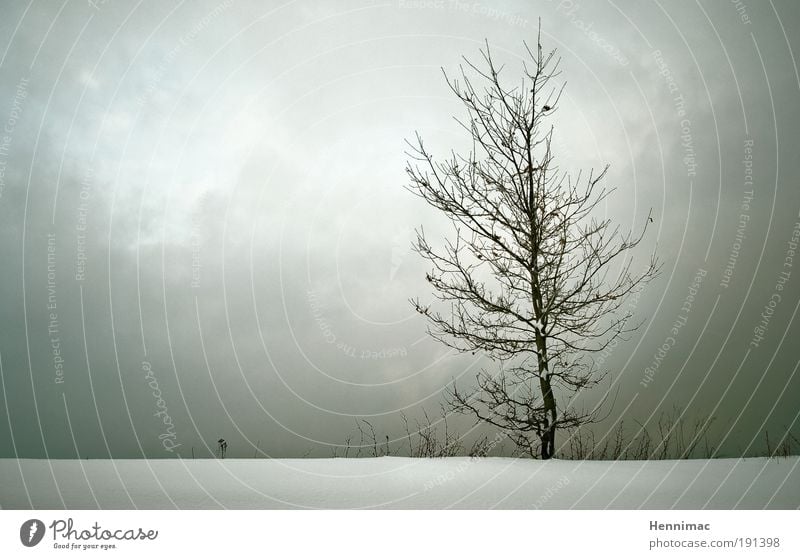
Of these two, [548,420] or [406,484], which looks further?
[548,420]

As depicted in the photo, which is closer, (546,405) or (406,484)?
(406,484)

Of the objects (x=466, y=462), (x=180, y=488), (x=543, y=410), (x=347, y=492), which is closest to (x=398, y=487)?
(x=347, y=492)

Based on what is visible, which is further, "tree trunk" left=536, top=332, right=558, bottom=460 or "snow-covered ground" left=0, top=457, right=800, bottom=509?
"tree trunk" left=536, top=332, right=558, bottom=460

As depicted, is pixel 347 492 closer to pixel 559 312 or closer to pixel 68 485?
pixel 68 485

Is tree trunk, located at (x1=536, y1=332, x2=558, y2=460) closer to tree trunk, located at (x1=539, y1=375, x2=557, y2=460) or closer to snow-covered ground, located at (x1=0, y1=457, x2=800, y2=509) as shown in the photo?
tree trunk, located at (x1=539, y1=375, x2=557, y2=460)

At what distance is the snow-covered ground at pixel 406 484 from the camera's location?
4703 mm

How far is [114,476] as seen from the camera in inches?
231

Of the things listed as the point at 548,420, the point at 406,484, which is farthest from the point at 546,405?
the point at 406,484

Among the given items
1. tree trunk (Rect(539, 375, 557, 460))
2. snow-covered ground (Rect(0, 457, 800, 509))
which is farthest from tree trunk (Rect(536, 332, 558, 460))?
snow-covered ground (Rect(0, 457, 800, 509))

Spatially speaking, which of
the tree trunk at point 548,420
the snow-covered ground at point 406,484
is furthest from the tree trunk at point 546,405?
the snow-covered ground at point 406,484

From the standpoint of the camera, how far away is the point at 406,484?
5.36 metres

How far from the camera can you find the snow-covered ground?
4.70 m

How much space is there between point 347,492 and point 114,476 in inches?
112

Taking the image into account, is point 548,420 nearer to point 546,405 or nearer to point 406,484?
point 546,405
